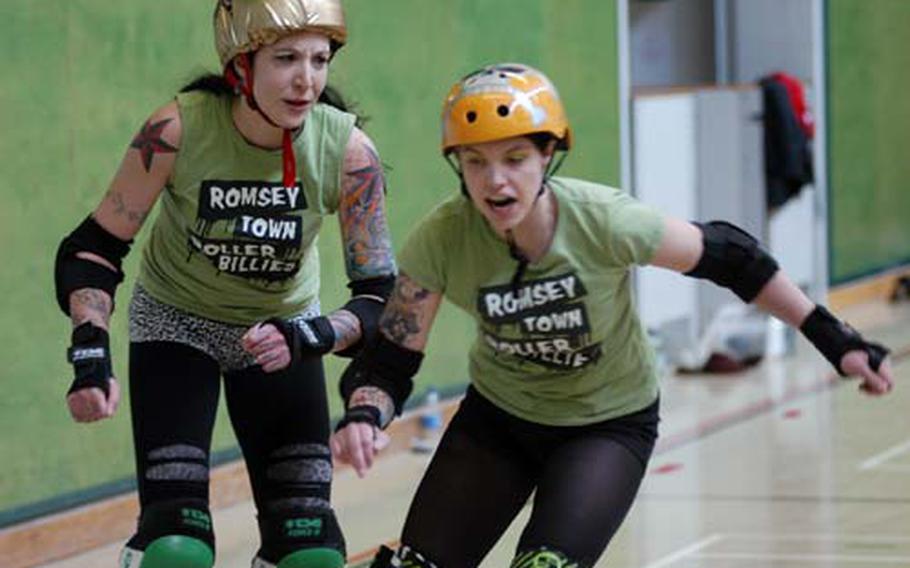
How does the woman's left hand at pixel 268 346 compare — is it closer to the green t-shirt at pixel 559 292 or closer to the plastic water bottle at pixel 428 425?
the green t-shirt at pixel 559 292

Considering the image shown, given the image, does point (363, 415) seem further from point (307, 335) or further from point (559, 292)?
point (559, 292)

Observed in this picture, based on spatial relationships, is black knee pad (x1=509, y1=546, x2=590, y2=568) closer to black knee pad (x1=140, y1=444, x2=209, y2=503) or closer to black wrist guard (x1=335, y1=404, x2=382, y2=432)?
black wrist guard (x1=335, y1=404, x2=382, y2=432)

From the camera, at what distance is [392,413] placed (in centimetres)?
362

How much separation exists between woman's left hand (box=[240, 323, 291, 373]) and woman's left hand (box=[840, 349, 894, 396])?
1071 millimetres

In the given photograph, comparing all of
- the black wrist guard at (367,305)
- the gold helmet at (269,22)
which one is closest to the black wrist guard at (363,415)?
the black wrist guard at (367,305)

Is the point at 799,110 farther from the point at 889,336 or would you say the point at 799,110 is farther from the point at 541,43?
the point at 541,43

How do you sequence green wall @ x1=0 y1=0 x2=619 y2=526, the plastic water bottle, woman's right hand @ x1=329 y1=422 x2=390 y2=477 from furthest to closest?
the plastic water bottle, green wall @ x1=0 y1=0 x2=619 y2=526, woman's right hand @ x1=329 y1=422 x2=390 y2=477

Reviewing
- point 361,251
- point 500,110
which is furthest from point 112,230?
point 500,110

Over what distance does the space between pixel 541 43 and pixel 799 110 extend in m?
2.08

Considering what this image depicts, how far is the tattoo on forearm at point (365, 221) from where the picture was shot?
4.01m

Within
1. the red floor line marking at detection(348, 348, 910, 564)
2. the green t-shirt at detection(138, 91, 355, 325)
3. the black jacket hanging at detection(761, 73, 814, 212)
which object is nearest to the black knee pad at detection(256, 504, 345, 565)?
the green t-shirt at detection(138, 91, 355, 325)

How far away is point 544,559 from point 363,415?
1.39ft

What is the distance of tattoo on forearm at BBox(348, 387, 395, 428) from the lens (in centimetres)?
356

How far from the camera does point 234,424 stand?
405 centimetres
